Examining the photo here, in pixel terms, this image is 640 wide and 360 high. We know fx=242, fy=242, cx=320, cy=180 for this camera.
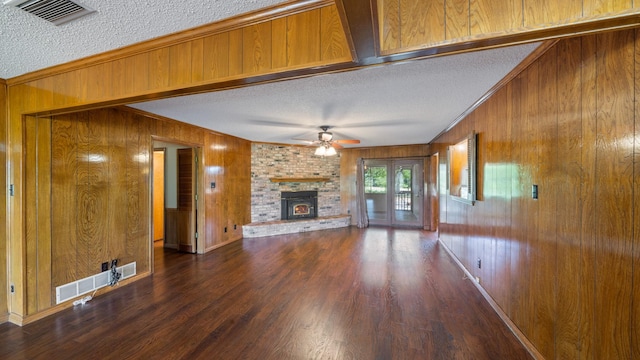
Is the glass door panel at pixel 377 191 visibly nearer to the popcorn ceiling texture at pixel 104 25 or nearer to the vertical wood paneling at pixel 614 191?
the vertical wood paneling at pixel 614 191

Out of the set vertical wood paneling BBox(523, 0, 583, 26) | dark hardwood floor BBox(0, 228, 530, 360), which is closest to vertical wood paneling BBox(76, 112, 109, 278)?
dark hardwood floor BBox(0, 228, 530, 360)

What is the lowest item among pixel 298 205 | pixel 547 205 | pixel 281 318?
pixel 281 318

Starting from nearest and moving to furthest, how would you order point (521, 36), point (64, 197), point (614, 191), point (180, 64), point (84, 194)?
point (521, 36), point (614, 191), point (180, 64), point (64, 197), point (84, 194)

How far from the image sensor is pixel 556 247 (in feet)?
5.47

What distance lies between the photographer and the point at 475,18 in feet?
3.52

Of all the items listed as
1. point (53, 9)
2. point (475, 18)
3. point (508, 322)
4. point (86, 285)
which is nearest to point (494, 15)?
point (475, 18)

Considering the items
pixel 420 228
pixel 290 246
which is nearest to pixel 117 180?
pixel 290 246

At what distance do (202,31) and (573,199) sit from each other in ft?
8.46

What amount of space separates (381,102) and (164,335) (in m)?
3.24

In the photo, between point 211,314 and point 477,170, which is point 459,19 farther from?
point 211,314

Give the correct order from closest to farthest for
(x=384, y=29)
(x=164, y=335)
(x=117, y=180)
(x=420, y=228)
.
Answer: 1. (x=384, y=29)
2. (x=164, y=335)
3. (x=117, y=180)
4. (x=420, y=228)

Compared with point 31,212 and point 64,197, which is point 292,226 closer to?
point 64,197

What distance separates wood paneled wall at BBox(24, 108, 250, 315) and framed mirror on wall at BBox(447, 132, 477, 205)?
173 inches

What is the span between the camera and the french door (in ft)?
22.0
